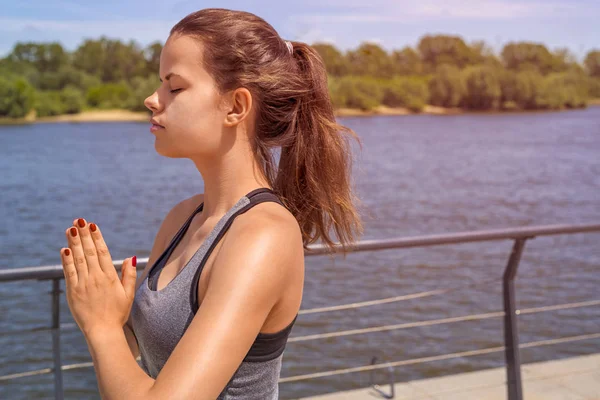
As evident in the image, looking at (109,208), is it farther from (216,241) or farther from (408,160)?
(216,241)

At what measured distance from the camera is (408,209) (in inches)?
1039

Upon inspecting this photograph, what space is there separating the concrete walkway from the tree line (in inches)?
1616

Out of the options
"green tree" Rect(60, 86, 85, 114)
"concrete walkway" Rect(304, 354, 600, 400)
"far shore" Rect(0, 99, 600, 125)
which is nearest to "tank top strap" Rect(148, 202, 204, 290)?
"concrete walkway" Rect(304, 354, 600, 400)

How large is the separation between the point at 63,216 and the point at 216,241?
26.8 m

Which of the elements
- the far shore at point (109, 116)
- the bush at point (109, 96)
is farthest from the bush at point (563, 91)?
the bush at point (109, 96)

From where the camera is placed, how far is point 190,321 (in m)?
1.19

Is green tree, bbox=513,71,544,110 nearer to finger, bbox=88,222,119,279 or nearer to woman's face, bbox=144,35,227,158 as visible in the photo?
woman's face, bbox=144,35,227,158

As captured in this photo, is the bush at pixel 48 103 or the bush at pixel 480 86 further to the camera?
the bush at pixel 480 86

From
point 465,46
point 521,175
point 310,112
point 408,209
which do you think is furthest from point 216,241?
point 465,46

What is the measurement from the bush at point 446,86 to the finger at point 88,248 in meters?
58.5

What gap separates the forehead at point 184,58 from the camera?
49.9 inches

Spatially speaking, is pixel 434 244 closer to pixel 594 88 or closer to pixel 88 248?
pixel 88 248

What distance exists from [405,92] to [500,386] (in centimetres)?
5518

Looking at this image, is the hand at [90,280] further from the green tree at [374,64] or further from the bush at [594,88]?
the bush at [594,88]
